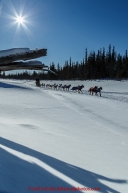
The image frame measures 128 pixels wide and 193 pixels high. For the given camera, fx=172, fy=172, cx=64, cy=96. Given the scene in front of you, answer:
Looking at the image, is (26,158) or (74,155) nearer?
(26,158)

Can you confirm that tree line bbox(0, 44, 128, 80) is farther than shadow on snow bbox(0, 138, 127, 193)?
Yes

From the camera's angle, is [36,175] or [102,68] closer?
[36,175]

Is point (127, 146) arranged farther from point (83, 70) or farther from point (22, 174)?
point (83, 70)

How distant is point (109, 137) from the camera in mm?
4688

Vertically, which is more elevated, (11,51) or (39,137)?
(11,51)

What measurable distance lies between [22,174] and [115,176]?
4.48 feet

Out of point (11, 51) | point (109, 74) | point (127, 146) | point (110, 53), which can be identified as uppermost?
point (110, 53)

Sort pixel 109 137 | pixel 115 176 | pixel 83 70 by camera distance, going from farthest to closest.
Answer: pixel 83 70 → pixel 109 137 → pixel 115 176

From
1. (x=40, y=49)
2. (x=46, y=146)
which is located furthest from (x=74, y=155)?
(x=40, y=49)

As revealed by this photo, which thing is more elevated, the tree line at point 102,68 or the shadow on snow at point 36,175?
the tree line at point 102,68

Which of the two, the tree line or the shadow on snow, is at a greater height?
the tree line

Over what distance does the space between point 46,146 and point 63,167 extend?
914mm

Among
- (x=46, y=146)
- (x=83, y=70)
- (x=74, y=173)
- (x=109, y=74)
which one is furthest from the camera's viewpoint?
(x=83, y=70)

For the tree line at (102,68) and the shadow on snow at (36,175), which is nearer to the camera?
the shadow on snow at (36,175)
